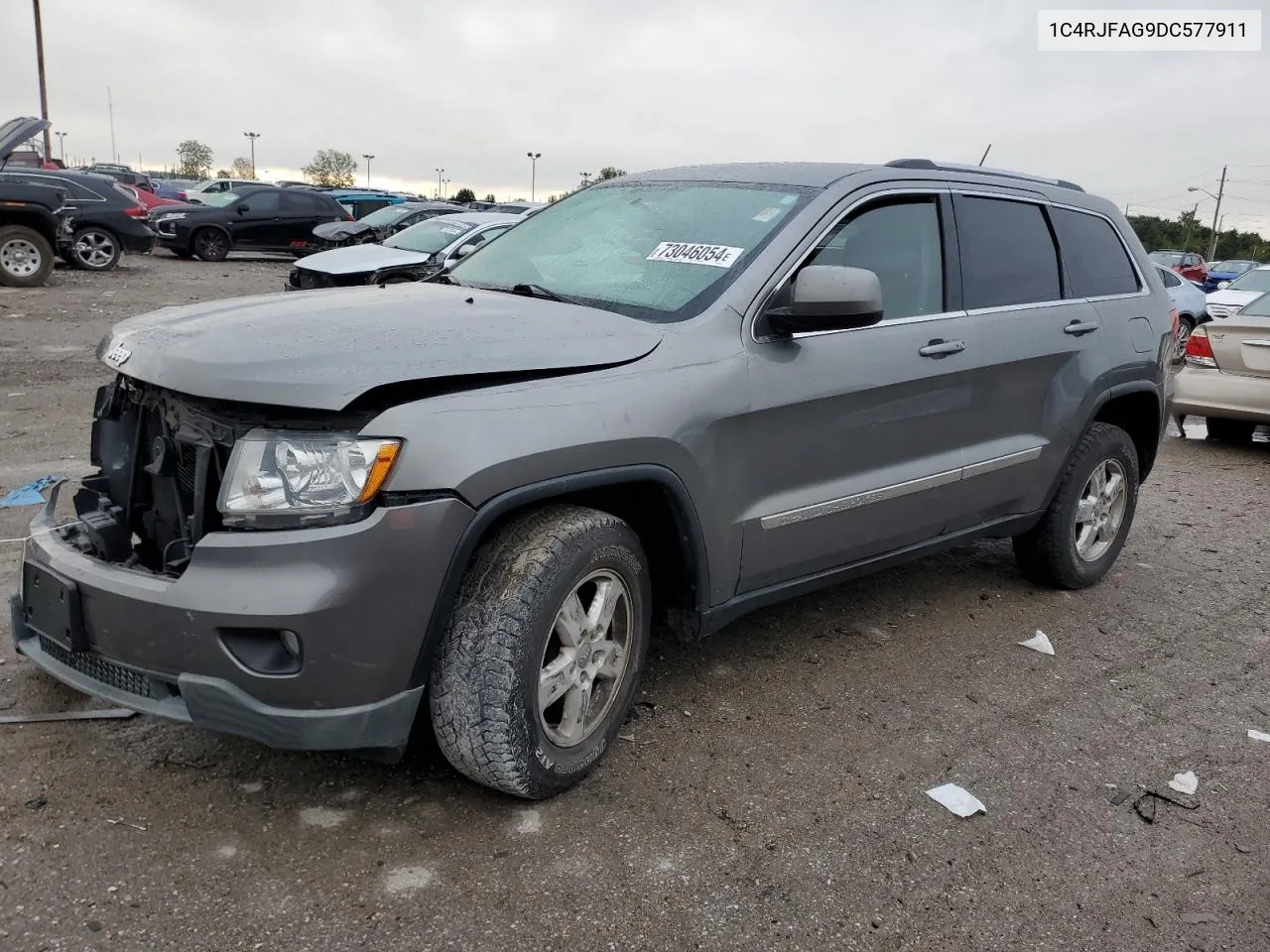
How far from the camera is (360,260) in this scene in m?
10.8

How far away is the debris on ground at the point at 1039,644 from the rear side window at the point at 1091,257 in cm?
145

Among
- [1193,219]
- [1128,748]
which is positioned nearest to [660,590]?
[1128,748]

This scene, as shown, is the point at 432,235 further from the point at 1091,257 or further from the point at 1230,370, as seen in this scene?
the point at 1091,257

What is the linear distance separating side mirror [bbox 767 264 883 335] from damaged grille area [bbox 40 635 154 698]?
78.9 inches

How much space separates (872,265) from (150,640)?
2.57 meters

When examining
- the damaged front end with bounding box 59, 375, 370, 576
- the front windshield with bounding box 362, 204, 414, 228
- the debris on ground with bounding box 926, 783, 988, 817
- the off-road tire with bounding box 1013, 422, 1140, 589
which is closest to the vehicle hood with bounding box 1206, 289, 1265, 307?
the off-road tire with bounding box 1013, 422, 1140, 589

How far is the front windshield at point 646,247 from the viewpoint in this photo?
335cm

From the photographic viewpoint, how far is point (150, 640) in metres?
2.53

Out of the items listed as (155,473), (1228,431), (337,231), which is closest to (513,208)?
(337,231)

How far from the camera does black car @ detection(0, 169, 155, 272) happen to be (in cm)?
1584

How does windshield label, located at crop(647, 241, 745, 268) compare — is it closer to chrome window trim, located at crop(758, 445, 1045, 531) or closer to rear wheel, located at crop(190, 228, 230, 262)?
chrome window trim, located at crop(758, 445, 1045, 531)

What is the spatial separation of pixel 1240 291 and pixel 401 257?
11361 mm

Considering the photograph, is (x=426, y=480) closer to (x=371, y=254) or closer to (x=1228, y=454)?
(x=1228, y=454)

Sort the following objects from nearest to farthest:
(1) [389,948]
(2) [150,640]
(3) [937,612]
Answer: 1. (1) [389,948]
2. (2) [150,640]
3. (3) [937,612]
